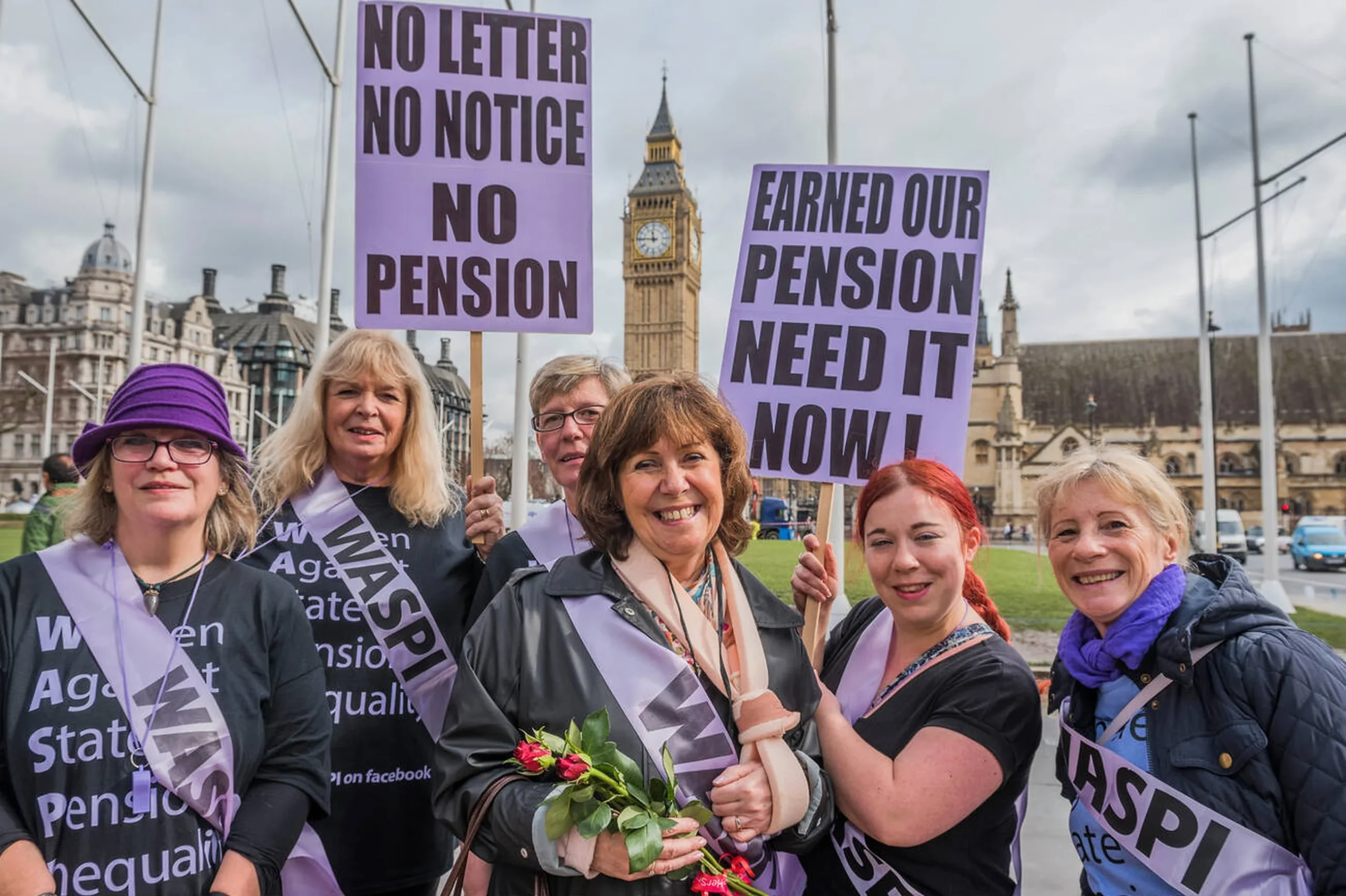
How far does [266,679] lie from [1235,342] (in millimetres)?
85293

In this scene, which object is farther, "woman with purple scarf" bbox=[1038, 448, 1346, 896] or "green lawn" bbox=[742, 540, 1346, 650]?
"green lawn" bbox=[742, 540, 1346, 650]

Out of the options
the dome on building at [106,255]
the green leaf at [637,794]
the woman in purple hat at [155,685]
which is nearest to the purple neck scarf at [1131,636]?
the green leaf at [637,794]

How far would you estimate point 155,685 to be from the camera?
6.43 feet

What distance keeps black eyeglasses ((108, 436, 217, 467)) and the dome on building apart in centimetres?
7785

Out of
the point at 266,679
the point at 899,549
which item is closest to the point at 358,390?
the point at 266,679

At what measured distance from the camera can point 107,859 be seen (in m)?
Result: 1.86

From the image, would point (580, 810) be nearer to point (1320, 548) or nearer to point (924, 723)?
point (924, 723)

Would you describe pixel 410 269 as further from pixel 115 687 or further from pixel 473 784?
pixel 473 784

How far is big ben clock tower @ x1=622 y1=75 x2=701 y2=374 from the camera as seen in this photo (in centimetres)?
9644

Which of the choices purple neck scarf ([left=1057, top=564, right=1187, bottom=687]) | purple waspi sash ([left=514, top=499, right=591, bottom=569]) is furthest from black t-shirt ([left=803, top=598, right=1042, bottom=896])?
purple waspi sash ([left=514, top=499, right=591, bottom=569])

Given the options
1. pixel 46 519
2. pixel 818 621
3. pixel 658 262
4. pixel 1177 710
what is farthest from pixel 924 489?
pixel 658 262

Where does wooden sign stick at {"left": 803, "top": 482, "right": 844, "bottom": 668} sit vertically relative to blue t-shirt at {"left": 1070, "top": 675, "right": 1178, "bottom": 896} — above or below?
above

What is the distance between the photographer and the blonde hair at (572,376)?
3.06 metres

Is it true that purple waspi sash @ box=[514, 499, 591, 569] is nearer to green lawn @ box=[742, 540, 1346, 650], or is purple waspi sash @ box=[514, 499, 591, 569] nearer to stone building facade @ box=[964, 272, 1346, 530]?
green lawn @ box=[742, 540, 1346, 650]
